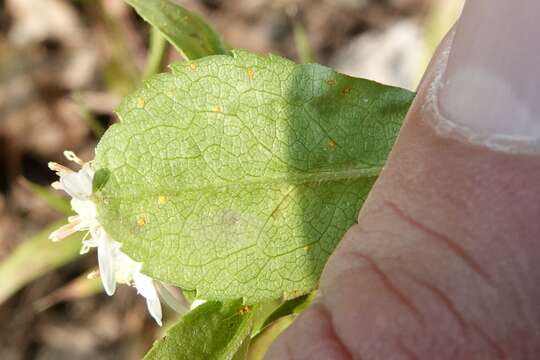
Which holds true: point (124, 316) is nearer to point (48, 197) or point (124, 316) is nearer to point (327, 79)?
point (48, 197)

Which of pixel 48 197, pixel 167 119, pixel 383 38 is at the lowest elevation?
pixel 383 38

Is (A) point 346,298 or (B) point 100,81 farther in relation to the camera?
(B) point 100,81

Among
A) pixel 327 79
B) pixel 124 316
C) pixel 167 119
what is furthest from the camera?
pixel 124 316

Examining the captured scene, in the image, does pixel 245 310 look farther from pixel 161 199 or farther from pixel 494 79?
pixel 494 79

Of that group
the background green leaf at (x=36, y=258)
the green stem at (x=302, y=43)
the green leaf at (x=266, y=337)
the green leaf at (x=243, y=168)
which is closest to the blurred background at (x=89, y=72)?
the green stem at (x=302, y=43)

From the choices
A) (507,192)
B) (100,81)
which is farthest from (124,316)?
(507,192)

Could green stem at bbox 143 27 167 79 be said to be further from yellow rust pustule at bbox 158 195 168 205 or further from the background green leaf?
yellow rust pustule at bbox 158 195 168 205

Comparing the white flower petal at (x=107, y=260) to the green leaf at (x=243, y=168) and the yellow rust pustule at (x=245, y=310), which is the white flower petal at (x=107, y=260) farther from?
the yellow rust pustule at (x=245, y=310)
